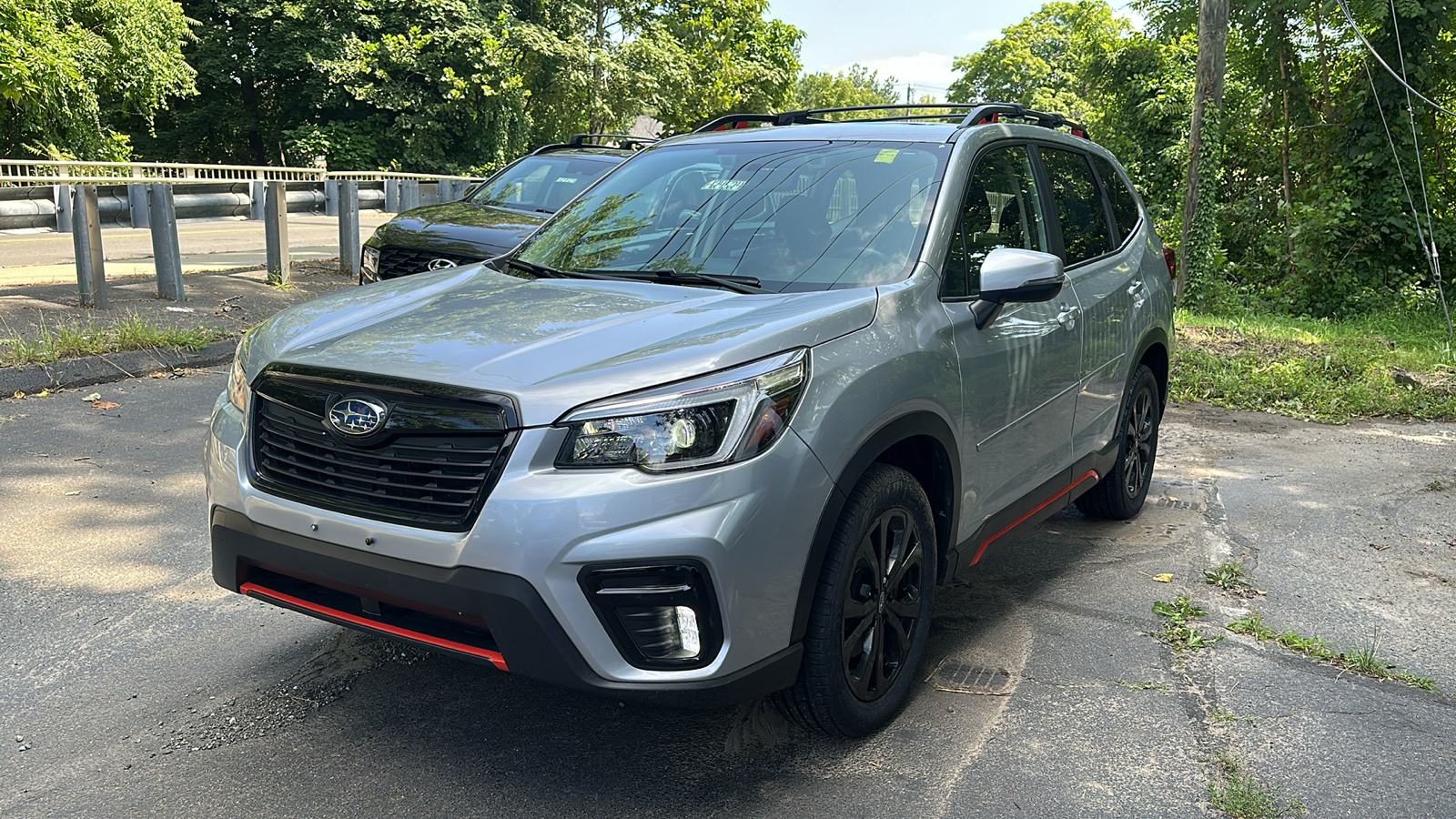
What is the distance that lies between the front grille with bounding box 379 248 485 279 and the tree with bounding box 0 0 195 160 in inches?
Answer: 918

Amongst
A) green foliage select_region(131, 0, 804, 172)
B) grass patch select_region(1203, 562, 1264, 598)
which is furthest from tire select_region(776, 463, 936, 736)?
green foliage select_region(131, 0, 804, 172)

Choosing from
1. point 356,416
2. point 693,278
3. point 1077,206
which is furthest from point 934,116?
point 356,416

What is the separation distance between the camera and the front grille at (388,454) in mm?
2744

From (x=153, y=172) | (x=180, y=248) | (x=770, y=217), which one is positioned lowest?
(x=180, y=248)

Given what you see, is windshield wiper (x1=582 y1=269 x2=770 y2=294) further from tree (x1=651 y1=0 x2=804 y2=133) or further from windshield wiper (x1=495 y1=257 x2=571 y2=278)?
tree (x1=651 y1=0 x2=804 y2=133)

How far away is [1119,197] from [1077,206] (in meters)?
0.71

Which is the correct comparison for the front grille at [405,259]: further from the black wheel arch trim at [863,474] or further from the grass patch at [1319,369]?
the black wheel arch trim at [863,474]

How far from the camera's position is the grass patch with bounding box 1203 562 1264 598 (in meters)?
4.69

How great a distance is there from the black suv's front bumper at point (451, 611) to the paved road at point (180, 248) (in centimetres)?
1018

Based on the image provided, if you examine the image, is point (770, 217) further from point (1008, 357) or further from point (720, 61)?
point (720, 61)

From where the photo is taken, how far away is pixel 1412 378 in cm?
941

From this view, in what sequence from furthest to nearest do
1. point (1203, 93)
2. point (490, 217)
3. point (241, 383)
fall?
1. point (1203, 93)
2. point (490, 217)
3. point (241, 383)

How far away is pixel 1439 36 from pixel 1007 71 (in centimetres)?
6069

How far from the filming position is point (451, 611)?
2732 mm
